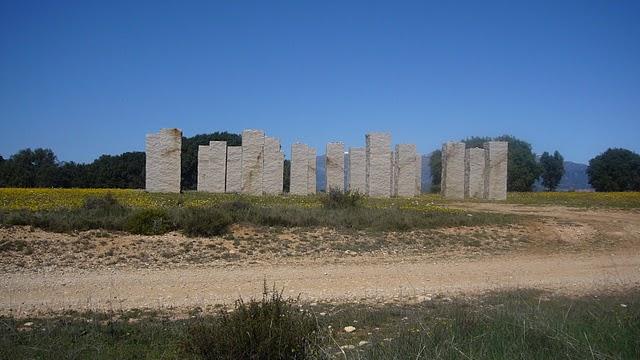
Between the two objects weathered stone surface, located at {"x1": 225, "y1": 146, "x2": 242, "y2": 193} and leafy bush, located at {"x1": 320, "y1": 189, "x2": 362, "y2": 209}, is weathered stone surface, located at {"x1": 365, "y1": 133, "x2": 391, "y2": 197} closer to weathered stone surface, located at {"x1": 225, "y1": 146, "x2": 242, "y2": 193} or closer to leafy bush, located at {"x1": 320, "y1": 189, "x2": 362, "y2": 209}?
weathered stone surface, located at {"x1": 225, "y1": 146, "x2": 242, "y2": 193}

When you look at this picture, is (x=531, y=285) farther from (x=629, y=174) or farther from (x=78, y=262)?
(x=629, y=174)

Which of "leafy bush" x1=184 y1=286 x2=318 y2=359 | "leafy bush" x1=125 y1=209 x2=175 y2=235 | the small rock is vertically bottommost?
the small rock

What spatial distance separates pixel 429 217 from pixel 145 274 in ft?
30.1

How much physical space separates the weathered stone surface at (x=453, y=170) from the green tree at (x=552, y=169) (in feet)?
143

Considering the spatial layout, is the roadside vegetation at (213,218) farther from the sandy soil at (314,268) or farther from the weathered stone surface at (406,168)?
the weathered stone surface at (406,168)

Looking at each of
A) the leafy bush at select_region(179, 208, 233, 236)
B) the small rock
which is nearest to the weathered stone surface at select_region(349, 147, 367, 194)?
the leafy bush at select_region(179, 208, 233, 236)

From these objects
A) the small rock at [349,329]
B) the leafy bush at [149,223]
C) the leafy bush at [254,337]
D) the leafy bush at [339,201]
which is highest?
the leafy bush at [339,201]

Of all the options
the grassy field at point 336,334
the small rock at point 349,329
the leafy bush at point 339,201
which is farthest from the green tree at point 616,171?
the small rock at point 349,329

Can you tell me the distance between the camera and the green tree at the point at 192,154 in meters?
51.8

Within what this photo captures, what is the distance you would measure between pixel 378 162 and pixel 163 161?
35.0ft

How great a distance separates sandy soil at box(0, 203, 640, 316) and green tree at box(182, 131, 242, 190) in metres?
36.5

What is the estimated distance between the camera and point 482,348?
4.90 metres

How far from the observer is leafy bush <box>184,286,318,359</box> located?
552 cm

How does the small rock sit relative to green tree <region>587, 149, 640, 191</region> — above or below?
below
